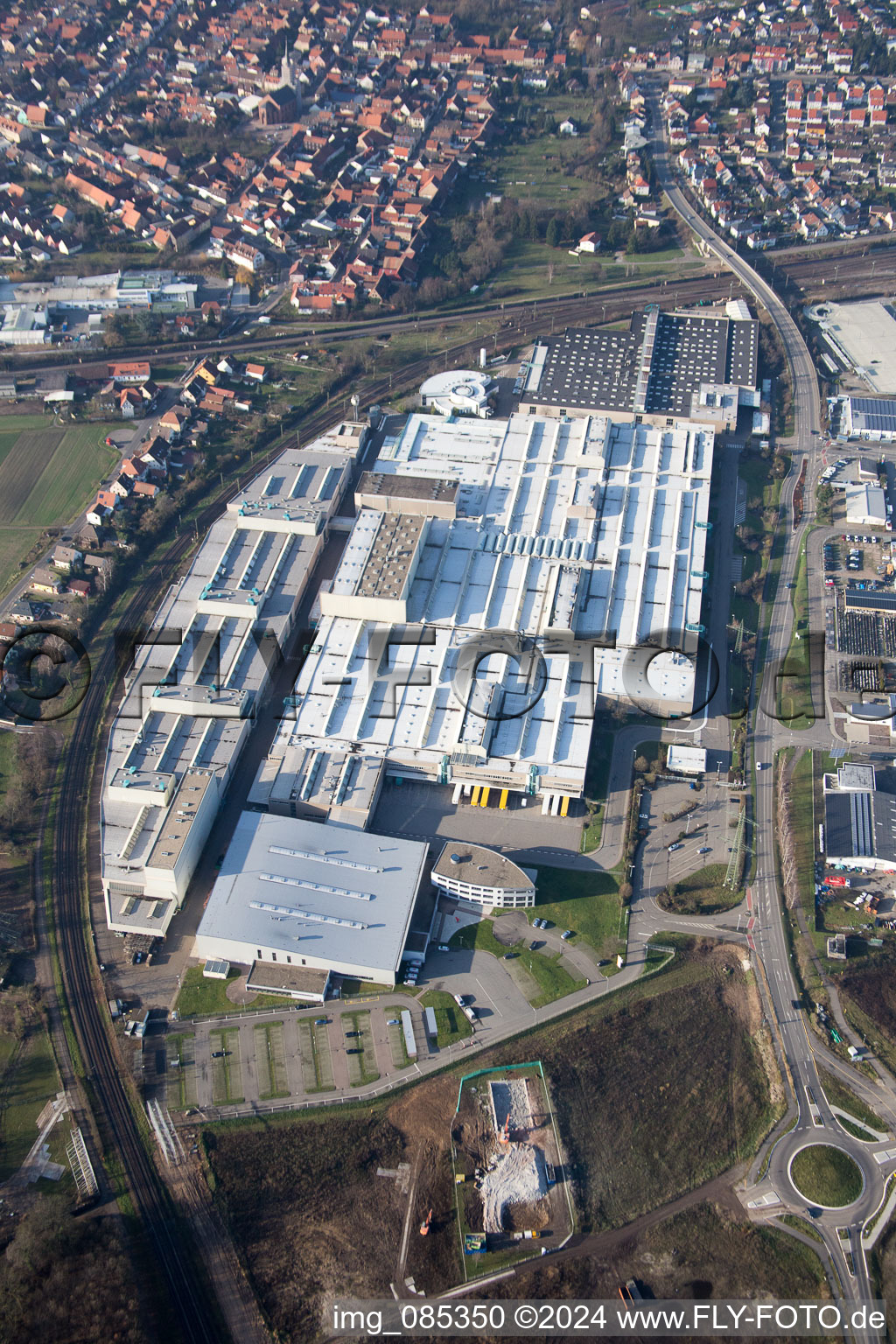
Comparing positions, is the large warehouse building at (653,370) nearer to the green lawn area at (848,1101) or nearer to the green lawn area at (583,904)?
the green lawn area at (583,904)

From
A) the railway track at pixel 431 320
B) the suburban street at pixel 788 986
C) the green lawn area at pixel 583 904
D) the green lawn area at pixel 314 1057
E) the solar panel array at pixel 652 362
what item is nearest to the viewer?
the suburban street at pixel 788 986

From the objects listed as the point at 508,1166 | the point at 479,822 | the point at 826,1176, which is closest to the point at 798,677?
the point at 479,822

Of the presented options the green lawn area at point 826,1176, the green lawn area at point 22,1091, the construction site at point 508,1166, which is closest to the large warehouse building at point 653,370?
the construction site at point 508,1166

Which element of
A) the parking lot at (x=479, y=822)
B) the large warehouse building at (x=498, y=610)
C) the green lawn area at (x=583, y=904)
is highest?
the large warehouse building at (x=498, y=610)

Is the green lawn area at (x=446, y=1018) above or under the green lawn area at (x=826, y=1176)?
above

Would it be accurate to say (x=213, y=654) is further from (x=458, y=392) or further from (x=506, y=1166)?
(x=458, y=392)

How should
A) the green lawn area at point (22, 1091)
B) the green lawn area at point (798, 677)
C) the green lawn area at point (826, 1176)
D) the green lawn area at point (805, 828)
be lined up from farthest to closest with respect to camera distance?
the green lawn area at point (798, 677) < the green lawn area at point (805, 828) < the green lawn area at point (22, 1091) < the green lawn area at point (826, 1176)
